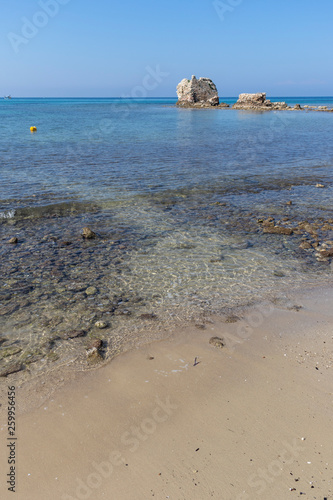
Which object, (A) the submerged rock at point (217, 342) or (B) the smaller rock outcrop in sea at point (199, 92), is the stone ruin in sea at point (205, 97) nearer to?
(B) the smaller rock outcrop in sea at point (199, 92)

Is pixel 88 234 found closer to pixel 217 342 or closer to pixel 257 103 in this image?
pixel 217 342

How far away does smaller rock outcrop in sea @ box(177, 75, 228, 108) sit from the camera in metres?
116

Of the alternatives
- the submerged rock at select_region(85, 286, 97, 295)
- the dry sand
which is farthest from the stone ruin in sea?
the dry sand

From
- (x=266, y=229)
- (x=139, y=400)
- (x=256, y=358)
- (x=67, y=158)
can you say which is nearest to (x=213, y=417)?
(x=139, y=400)

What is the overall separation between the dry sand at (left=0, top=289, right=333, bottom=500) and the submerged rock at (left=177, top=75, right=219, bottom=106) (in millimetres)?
120872

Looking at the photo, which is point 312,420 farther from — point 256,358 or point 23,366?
point 23,366

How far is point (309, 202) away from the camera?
15016 mm

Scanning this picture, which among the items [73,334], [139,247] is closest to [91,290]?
[73,334]

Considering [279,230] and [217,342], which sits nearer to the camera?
[217,342]

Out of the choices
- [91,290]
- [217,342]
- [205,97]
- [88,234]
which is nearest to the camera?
[217,342]

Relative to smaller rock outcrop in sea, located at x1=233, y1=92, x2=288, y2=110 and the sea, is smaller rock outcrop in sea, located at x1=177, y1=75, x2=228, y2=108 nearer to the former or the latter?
smaller rock outcrop in sea, located at x1=233, y1=92, x2=288, y2=110

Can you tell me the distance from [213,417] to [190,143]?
29.9 meters

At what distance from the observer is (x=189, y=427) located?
448 centimetres

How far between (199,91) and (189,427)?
126 meters
